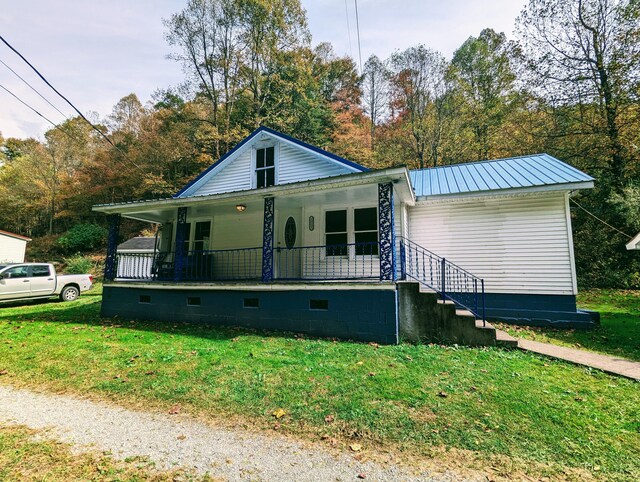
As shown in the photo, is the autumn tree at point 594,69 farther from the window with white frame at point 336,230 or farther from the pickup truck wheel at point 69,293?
the pickup truck wheel at point 69,293

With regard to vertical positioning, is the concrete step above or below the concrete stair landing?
below

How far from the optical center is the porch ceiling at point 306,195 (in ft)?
22.8

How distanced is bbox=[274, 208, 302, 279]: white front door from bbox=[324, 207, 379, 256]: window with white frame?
1.00 metres

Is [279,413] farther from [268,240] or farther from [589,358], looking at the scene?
[589,358]

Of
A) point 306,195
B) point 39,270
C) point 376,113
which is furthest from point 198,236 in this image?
point 376,113

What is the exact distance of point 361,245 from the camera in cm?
881

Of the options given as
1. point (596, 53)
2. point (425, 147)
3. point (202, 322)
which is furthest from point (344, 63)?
point (202, 322)

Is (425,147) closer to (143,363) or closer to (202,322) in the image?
(202,322)

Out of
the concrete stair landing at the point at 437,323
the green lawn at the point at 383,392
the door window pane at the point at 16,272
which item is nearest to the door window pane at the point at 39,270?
the door window pane at the point at 16,272

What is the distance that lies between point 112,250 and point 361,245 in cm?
829

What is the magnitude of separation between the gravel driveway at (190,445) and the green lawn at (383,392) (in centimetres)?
27

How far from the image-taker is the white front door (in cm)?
990

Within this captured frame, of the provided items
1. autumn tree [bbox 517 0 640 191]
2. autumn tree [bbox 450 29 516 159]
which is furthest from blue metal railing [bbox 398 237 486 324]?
autumn tree [bbox 450 29 516 159]

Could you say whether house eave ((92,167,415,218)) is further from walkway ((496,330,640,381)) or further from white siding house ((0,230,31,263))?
white siding house ((0,230,31,263))
